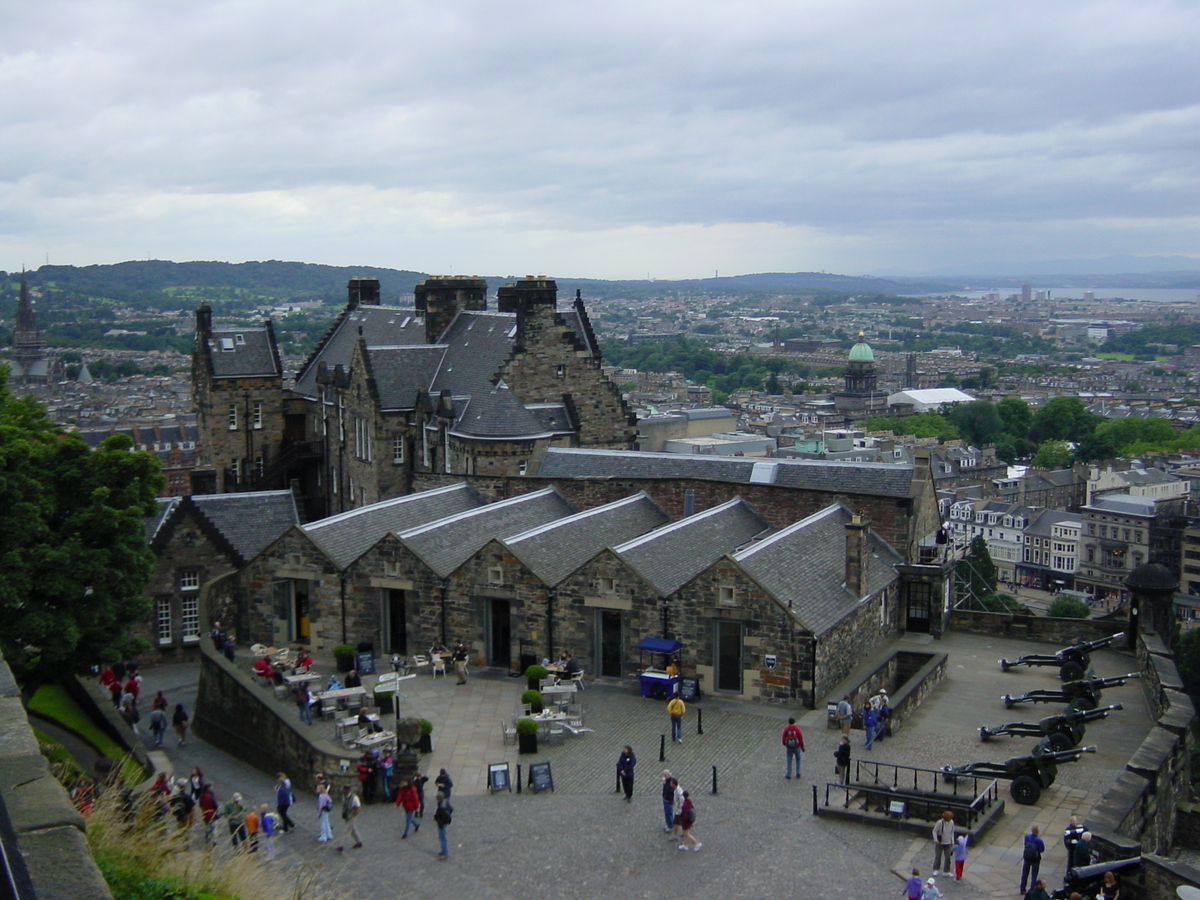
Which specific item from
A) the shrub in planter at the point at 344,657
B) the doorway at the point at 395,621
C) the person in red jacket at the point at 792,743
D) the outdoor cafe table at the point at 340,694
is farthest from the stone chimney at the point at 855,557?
the shrub in planter at the point at 344,657

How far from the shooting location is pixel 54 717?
3006cm

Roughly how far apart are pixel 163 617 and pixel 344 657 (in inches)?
345

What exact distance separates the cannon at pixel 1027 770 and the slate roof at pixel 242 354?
4946 centimetres

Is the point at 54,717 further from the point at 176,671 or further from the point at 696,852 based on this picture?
the point at 696,852

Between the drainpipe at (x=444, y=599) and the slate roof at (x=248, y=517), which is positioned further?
the slate roof at (x=248, y=517)

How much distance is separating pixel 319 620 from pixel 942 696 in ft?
60.8

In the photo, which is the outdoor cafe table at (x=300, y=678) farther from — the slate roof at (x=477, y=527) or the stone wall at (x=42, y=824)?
the stone wall at (x=42, y=824)

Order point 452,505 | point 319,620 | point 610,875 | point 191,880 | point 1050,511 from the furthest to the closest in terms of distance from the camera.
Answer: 1. point 1050,511
2. point 452,505
3. point 319,620
4. point 610,875
5. point 191,880

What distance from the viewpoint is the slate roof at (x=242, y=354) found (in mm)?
66125

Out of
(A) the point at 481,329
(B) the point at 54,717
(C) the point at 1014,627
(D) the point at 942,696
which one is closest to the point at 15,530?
(B) the point at 54,717

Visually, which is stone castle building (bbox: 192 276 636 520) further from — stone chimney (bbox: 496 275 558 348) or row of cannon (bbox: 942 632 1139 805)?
row of cannon (bbox: 942 632 1139 805)

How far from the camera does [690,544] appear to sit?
123 feet

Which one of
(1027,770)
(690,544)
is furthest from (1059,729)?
(690,544)

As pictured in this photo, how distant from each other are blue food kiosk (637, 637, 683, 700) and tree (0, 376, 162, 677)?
13091 mm
